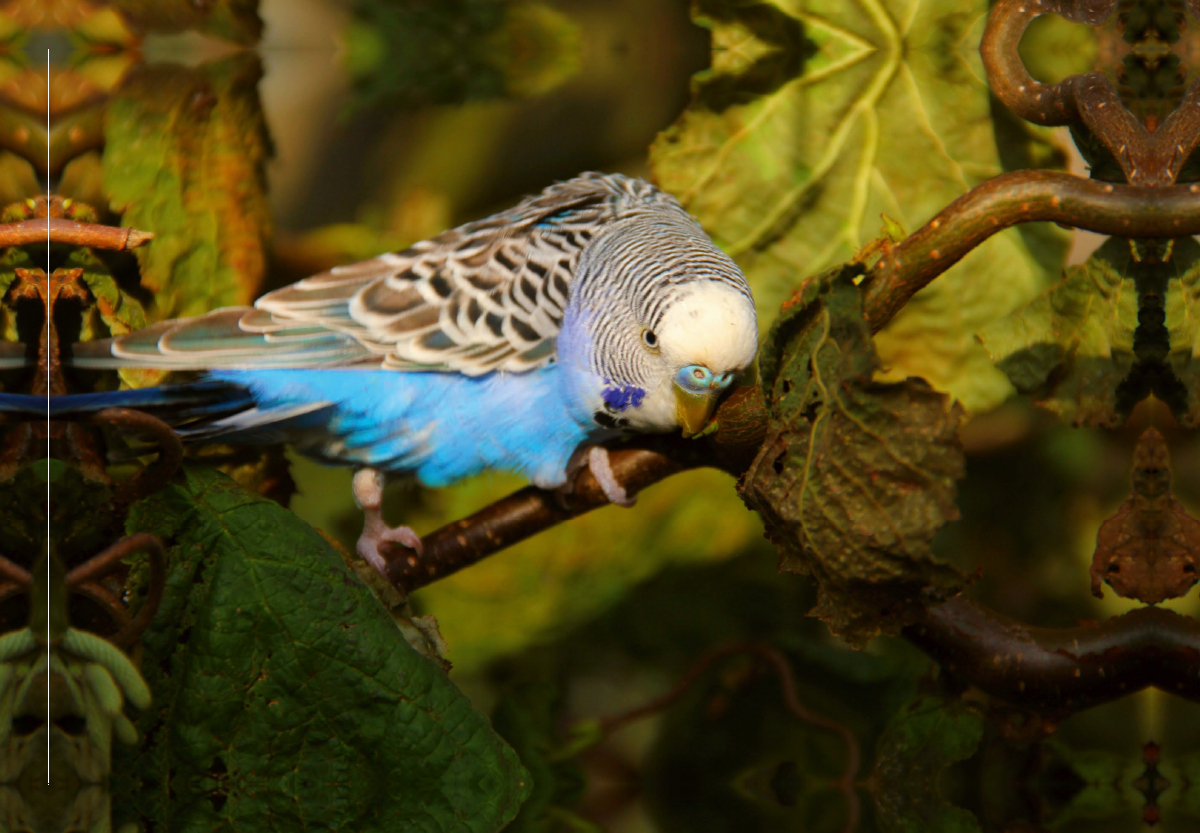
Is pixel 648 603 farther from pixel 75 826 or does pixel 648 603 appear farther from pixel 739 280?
pixel 75 826

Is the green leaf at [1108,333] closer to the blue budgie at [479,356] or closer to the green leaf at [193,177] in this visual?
the blue budgie at [479,356]

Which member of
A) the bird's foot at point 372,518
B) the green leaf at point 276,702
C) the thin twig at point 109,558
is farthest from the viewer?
the bird's foot at point 372,518

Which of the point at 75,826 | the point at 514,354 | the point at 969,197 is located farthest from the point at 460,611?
the point at 969,197

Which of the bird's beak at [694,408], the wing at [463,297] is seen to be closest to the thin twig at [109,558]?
the wing at [463,297]

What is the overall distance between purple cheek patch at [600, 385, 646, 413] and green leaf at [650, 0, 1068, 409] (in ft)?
1.65

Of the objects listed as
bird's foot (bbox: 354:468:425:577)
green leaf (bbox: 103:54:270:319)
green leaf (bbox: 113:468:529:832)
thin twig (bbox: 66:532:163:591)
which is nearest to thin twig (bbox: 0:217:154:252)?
green leaf (bbox: 103:54:270:319)

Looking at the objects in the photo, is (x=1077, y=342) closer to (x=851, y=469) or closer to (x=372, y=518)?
(x=851, y=469)

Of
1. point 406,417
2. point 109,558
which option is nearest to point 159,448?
point 109,558

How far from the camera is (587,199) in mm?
1994

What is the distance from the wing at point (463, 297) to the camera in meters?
1.73

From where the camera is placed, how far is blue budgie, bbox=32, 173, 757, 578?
1602 mm

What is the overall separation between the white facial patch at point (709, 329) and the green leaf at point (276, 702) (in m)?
0.62

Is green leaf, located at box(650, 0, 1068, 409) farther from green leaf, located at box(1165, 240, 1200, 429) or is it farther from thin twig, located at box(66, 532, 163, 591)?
thin twig, located at box(66, 532, 163, 591)

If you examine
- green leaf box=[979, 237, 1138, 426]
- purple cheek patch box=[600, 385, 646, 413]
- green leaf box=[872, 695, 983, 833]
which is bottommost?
green leaf box=[872, 695, 983, 833]
